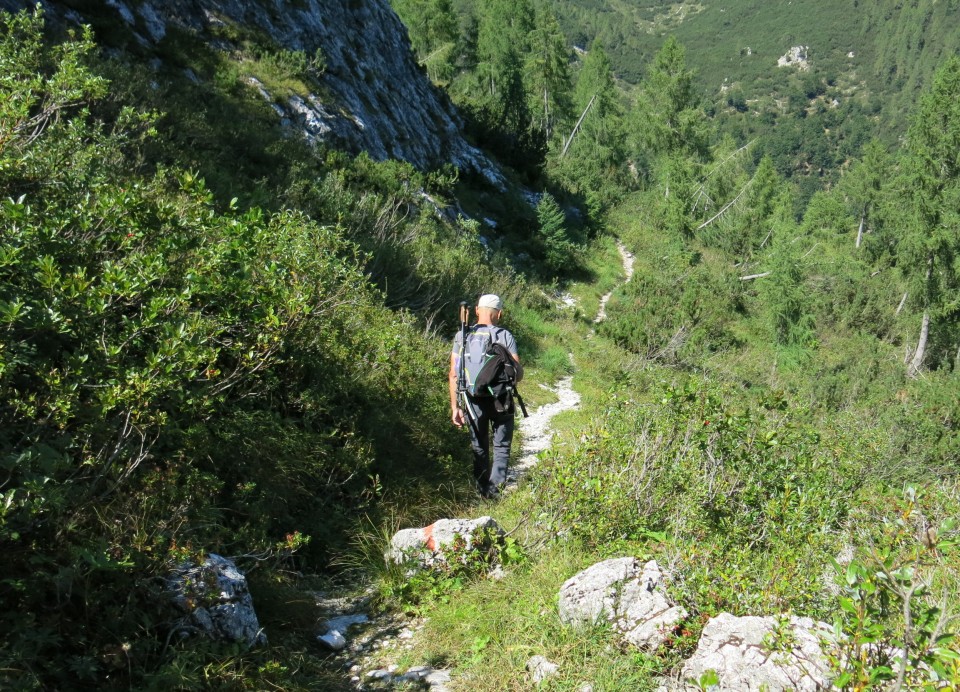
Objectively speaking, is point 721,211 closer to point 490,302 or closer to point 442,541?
point 490,302

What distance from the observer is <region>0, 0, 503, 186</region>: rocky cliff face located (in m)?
12.0

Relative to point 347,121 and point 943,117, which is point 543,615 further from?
point 943,117

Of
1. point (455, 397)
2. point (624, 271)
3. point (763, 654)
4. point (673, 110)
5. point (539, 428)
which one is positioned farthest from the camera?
point (673, 110)

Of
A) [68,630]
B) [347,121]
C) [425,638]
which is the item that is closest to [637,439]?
[425,638]

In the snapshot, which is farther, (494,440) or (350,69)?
(350,69)

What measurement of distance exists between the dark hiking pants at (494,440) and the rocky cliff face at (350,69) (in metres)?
9.56

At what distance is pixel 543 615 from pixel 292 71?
534 inches

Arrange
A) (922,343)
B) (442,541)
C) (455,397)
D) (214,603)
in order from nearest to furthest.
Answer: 1. (214,603)
2. (442,541)
3. (455,397)
4. (922,343)

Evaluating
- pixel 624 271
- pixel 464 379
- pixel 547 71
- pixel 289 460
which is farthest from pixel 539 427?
pixel 547 71

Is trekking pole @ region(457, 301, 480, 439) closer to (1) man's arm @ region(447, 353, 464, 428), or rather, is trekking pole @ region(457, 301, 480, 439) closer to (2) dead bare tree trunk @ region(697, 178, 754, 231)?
(1) man's arm @ region(447, 353, 464, 428)

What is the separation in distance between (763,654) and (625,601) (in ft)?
2.26

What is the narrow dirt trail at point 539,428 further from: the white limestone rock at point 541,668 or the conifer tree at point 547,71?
the conifer tree at point 547,71

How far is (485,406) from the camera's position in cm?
487

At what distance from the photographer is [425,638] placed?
316 cm
